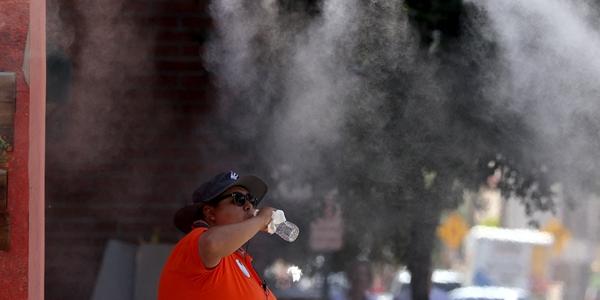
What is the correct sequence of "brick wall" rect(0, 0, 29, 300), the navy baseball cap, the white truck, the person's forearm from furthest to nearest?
the white truck
the navy baseball cap
"brick wall" rect(0, 0, 29, 300)
the person's forearm

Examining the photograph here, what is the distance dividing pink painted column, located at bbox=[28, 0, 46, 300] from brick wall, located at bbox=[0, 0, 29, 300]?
0.9 inches

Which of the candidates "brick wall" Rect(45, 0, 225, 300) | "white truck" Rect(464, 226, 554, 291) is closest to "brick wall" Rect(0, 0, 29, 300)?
"brick wall" Rect(45, 0, 225, 300)

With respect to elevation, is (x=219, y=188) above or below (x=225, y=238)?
above

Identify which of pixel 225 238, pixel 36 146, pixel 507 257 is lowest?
pixel 507 257

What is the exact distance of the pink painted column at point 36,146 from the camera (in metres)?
3.83

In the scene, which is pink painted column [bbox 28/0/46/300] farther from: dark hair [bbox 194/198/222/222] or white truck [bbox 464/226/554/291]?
white truck [bbox 464/226/554/291]

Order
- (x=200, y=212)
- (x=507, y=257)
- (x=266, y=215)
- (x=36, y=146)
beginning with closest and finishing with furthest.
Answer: (x=266, y=215) → (x=36, y=146) → (x=200, y=212) → (x=507, y=257)

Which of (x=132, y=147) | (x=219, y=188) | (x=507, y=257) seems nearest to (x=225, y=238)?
(x=219, y=188)

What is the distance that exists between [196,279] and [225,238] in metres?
0.22

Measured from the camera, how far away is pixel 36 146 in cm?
392

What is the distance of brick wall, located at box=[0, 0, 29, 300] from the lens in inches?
148

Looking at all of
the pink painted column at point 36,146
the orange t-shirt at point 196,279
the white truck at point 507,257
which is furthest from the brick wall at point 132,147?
the white truck at point 507,257

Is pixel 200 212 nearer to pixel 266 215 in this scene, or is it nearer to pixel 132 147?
pixel 266 215

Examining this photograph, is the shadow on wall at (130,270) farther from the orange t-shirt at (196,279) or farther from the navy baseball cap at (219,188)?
the orange t-shirt at (196,279)
